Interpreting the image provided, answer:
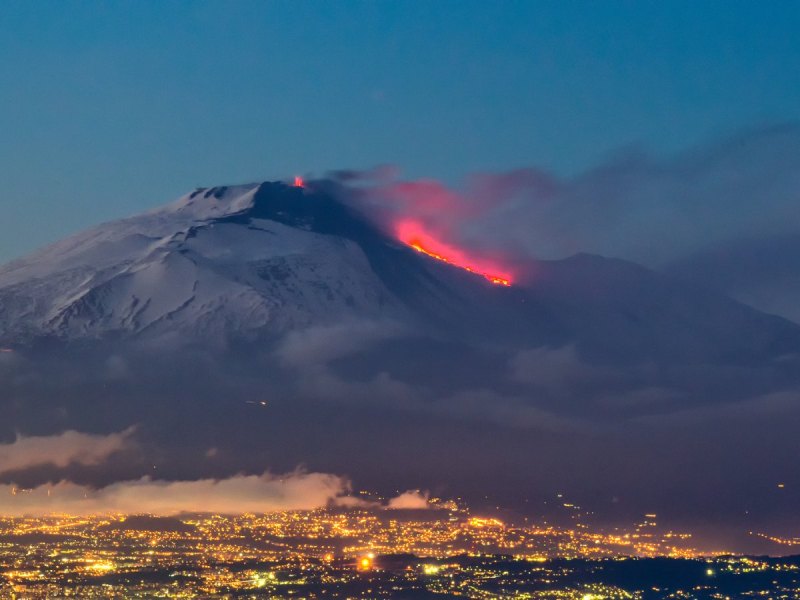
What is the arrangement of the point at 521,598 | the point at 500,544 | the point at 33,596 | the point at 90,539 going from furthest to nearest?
the point at 500,544 < the point at 90,539 < the point at 521,598 < the point at 33,596

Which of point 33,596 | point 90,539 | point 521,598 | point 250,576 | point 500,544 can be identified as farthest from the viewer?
point 500,544

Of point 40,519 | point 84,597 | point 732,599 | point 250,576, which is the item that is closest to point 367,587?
point 250,576

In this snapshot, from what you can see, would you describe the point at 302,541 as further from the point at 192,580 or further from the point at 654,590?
the point at 654,590

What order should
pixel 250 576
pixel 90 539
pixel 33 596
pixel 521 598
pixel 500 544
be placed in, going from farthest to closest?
pixel 500 544 → pixel 90 539 → pixel 250 576 → pixel 521 598 → pixel 33 596

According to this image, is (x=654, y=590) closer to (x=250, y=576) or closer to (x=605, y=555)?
(x=605, y=555)

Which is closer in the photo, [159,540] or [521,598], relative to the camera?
[521,598]

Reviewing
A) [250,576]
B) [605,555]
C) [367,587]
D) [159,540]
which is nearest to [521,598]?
[367,587]
